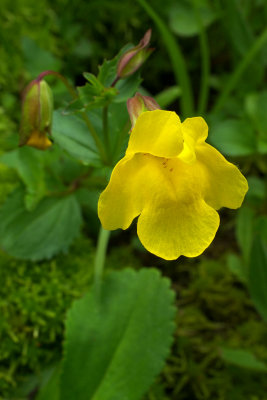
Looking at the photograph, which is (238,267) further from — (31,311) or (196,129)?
(196,129)

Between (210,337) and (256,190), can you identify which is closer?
(210,337)

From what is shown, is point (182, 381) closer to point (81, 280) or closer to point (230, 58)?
point (81, 280)

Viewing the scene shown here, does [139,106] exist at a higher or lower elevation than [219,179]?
higher

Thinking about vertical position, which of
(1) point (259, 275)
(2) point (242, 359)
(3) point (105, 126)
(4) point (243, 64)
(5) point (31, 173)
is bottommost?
(2) point (242, 359)

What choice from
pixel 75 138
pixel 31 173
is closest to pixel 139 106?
pixel 75 138

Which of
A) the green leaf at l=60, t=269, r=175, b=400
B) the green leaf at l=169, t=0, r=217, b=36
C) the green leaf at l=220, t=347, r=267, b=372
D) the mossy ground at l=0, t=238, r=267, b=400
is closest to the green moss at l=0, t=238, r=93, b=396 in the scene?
the mossy ground at l=0, t=238, r=267, b=400

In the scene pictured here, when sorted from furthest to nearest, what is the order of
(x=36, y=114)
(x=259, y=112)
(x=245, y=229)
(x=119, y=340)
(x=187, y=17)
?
(x=187, y=17) → (x=259, y=112) → (x=245, y=229) → (x=119, y=340) → (x=36, y=114)

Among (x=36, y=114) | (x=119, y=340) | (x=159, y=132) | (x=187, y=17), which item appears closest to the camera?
(x=159, y=132)
